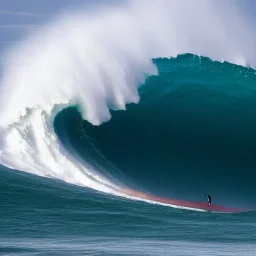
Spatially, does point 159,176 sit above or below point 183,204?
above

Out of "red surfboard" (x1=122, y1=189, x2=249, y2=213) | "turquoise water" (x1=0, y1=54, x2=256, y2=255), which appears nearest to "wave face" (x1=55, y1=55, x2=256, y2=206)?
"turquoise water" (x1=0, y1=54, x2=256, y2=255)

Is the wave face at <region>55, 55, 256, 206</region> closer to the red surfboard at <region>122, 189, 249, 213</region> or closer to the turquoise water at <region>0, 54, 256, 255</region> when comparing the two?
the turquoise water at <region>0, 54, 256, 255</region>

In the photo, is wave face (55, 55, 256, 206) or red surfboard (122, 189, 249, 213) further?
wave face (55, 55, 256, 206)

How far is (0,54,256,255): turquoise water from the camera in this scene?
14953mm

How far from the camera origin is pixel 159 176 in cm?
2241

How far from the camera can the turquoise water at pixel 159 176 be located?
1495 centimetres

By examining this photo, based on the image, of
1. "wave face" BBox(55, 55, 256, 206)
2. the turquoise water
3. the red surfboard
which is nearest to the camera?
the turquoise water

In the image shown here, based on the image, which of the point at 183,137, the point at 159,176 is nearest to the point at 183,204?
the point at 159,176

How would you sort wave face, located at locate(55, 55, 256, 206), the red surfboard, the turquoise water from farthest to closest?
1. wave face, located at locate(55, 55, 256, 206)
2. the red surfboard
3. the turquoise water

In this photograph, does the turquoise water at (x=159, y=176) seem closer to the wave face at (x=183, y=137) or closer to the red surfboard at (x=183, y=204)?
the wave face at (x=183, y=137)

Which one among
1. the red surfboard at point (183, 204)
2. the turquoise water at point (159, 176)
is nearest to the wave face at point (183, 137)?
the turquoise water at point (159, 176)

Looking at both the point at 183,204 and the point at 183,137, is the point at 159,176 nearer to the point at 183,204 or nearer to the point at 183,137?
Answer: the point at 183,204

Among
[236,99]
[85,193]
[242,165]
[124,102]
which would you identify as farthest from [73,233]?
[236,99]

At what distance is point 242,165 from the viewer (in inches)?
925
